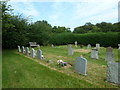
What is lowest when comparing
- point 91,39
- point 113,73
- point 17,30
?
point 113,73

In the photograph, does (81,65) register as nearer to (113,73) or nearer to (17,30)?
(113,73)

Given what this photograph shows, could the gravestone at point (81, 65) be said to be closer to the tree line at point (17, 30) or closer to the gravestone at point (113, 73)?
the gravestone at point (113, 73)

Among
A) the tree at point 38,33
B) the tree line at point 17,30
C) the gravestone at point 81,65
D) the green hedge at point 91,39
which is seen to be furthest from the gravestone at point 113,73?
the green hedge at point 91,39

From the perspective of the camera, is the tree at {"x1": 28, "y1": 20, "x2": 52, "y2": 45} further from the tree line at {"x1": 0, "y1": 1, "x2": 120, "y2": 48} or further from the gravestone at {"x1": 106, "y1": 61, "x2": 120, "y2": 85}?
the gravestone at {"x1": 106, "y1": 61, "x2": 120, "y2": 85}

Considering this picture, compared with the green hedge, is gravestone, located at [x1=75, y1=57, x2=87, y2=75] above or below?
below

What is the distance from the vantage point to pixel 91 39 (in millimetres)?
24359

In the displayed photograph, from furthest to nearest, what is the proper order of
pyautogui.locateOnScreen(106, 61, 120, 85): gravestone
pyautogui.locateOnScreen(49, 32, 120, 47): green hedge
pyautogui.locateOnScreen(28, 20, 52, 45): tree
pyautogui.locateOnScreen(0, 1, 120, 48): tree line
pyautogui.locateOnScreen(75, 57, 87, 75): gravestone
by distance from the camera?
pyautogui.locateOnScreen(49, 32, 120, 47): green hedge, pyautogui.locateOnScreen(28, 20, 52, 45): tree, pyautogui.locateOnScreen(0, 1, 120, 48): tree line, pyautogui.locateOnScreen(75, 57, 87, 75): gravestone, pyautogui.locateOnScreen(106, 61, 120, 85): gravestone

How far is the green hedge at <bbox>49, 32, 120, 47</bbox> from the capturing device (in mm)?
21516

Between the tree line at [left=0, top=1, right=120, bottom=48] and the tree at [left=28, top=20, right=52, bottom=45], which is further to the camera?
the tree at [left=28, top=20, right=52, bottom=45]

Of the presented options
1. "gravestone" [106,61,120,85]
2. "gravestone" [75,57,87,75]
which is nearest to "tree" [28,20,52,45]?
"gravestone" [75,57,87,75]

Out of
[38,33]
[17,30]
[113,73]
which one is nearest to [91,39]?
[38,33]

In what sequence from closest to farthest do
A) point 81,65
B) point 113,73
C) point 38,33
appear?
point 113,73, point 81,65, point 38,33

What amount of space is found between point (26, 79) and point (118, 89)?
349cm

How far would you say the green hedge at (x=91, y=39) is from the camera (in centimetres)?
2152
